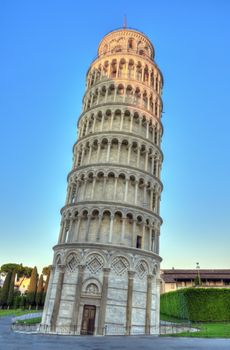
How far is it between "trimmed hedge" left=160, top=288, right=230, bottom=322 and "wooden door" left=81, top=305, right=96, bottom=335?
21.3 m

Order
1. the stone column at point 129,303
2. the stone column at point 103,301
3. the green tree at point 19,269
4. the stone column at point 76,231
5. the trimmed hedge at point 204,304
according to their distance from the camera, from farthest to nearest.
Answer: the green tree at point 19,269
the trimmed hedge at point 204,304
the stone column at point 76,231
the stone column at point 129,303
the stone column at point 103,301

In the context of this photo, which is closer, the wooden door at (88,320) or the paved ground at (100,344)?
the paved ground at (100,344)

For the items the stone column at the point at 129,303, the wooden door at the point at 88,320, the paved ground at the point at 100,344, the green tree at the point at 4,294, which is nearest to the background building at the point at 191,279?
the green tree at the point at 4,294

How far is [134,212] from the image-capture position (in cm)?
3178

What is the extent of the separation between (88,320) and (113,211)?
34.4ft

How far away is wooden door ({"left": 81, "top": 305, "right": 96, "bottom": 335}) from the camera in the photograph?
88.5 feet

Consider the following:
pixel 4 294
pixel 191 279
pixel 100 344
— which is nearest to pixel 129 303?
pixel 100 344

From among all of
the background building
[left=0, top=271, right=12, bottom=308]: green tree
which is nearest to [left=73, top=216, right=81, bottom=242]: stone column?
the background building

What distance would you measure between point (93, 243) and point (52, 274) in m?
6.10

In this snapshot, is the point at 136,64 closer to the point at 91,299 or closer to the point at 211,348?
the point at 91,299

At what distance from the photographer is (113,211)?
31.2 meters

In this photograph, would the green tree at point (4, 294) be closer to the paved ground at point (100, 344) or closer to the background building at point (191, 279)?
the background building at point (191, 279)

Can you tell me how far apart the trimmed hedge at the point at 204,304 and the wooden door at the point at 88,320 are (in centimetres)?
2131

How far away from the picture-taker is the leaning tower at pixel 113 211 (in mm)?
27938
